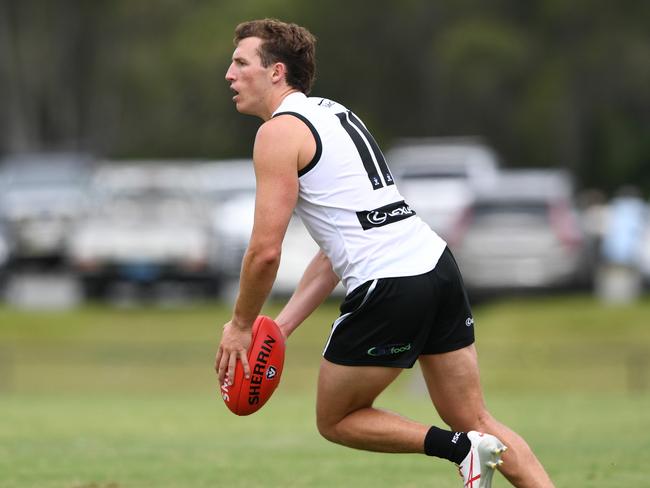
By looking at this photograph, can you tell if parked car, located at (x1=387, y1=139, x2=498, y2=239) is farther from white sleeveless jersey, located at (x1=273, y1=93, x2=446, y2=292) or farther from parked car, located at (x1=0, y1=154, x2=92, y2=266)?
white sleeveless jersey, located at (x1=273, y1=93, x2=446, y2=292)

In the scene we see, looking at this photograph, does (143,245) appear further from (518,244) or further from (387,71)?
(387,71)

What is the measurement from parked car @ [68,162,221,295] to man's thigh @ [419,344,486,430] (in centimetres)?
1798

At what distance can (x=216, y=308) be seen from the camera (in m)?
24.3

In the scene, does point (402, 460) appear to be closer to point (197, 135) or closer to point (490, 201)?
point (490, 201)

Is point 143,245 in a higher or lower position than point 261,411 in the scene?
lower

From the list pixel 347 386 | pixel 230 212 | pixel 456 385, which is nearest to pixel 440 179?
pixel 230 212

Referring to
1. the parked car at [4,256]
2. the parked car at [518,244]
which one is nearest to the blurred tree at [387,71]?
the parked car at [4,256]

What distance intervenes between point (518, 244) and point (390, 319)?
15754 millimetres

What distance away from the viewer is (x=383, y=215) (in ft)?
21.9

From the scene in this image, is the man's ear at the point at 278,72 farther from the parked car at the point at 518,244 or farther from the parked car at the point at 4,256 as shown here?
the parked car at the point at 4,256

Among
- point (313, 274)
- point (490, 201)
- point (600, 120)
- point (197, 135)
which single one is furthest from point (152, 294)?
point (197, 135)

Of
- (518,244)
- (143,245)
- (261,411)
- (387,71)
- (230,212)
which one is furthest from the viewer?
(387,71)

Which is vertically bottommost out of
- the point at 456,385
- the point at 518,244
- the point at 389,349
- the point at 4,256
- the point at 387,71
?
the point at 387,71

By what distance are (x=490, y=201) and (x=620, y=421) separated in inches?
405
